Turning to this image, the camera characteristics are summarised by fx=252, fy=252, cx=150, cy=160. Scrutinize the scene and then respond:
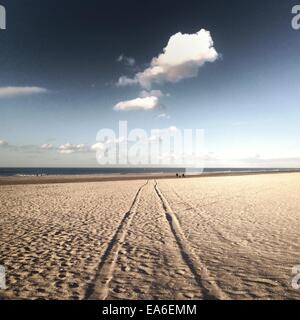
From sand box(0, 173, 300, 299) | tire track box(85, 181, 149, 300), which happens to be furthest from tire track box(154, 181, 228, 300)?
tire track box(85, 181, 149, 300)

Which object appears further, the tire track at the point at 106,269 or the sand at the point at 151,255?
the sand at the point at 151,255

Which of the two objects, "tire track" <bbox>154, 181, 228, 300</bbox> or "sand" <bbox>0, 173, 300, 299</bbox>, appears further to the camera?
"sand" <bbox>0, 173, 300, 299</bbox>

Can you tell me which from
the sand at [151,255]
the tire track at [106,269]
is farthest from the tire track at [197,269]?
the tire track at [106,269]

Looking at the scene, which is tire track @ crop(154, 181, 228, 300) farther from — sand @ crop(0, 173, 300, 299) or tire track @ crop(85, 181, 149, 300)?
tire track @ crop(85, 181, 149, 300)

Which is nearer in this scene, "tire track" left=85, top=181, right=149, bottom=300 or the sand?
"tire track" left=85, top=181, right=149, bottom=300

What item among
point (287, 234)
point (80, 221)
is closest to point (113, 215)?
point (80, 221)

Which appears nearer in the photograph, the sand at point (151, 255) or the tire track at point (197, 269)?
the tire track at point (197, 269)

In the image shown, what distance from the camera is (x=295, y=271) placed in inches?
251

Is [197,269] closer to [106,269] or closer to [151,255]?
[151,255]

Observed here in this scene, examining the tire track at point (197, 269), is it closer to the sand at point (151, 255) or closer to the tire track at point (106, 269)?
the sand at point (151, 255)

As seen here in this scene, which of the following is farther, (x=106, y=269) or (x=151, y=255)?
(x=151, y=255)

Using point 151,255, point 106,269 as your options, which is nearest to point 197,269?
point 151,255
